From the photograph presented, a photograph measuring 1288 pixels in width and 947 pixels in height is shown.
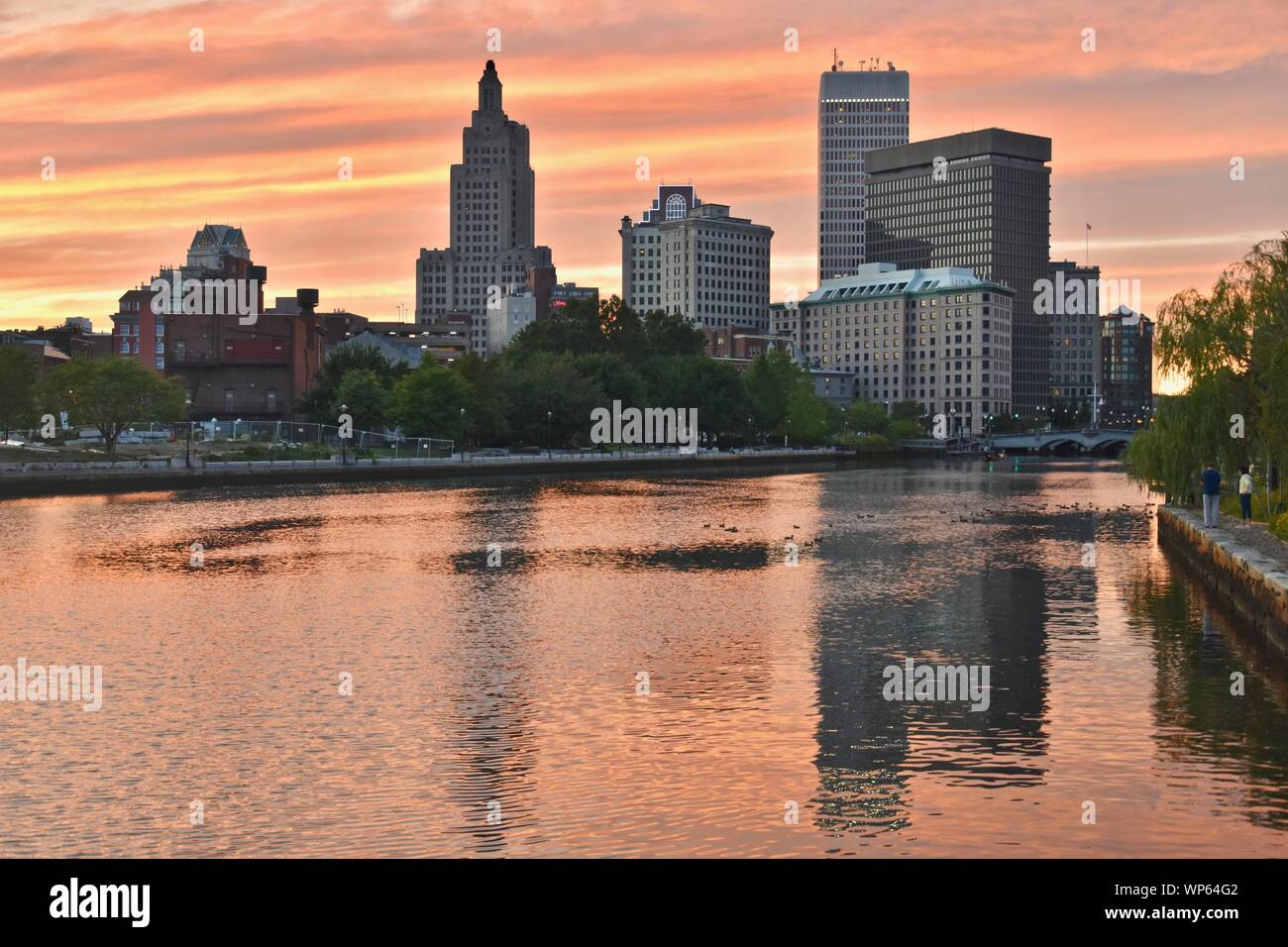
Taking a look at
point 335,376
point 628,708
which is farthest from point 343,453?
point 628,708

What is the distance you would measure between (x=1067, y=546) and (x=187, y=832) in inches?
2021

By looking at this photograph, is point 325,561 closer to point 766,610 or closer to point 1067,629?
point 766,610

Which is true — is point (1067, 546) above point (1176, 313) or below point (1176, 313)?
below

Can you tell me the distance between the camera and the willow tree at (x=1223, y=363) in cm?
5662

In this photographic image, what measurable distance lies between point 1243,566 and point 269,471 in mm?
95786

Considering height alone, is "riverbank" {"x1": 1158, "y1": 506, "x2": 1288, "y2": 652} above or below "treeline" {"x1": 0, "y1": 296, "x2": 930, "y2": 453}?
below

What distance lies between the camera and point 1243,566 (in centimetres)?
3781

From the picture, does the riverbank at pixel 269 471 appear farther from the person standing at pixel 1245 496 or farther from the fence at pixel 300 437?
the person standing at pixel 1245 496

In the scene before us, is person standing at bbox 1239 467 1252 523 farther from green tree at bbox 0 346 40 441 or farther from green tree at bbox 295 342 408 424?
green tree at bbox 295 342 408 424

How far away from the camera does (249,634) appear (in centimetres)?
3509

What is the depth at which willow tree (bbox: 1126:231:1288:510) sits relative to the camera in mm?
56625

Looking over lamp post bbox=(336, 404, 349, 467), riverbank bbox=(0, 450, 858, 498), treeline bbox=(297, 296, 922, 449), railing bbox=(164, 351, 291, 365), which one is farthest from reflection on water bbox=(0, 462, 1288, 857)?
railing bbox=(164, 351, 291, 365)

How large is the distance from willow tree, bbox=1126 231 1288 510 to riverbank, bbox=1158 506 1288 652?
3.79m
